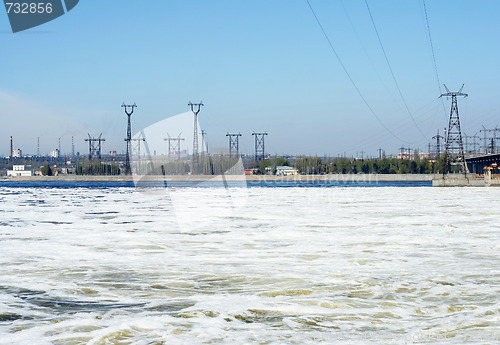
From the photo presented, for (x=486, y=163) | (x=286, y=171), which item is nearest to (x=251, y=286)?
(x=486, y=163)

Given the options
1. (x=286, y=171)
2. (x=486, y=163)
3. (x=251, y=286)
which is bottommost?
(x=251, y=286)

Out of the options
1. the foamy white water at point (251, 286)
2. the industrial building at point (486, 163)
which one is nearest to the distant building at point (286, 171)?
the industrial building at point (486, 163)

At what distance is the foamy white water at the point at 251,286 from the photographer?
18.3 feet

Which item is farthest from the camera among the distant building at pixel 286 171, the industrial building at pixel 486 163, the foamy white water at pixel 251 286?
the distant building at pixel 286 171

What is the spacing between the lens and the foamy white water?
18.3 ft

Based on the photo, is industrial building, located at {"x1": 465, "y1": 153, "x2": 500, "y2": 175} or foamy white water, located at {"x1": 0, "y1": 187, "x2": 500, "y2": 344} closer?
foamy white water, located at {"x1": 0, "y1": 187, "x2": 500, "y2": 344}

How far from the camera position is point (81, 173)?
18975 cm

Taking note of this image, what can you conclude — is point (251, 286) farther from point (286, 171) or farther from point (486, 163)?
point (286, 171)

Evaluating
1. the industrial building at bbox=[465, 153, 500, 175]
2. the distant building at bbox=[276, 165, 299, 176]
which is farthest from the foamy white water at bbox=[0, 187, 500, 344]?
the distant building at bbox=[276, 165, 299, 176]

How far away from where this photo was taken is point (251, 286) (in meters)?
7.71

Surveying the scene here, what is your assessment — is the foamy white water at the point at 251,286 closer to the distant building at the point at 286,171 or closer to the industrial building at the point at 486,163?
the industrial building at the point at 486,163

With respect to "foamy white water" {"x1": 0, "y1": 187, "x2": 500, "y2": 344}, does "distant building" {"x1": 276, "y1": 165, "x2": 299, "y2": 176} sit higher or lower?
higher

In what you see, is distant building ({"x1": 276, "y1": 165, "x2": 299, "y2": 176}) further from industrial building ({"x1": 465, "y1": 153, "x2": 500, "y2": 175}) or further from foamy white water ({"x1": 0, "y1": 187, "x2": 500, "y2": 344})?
foamy white water ({"x1": 0, "y1": 187, "x2": 500, "y2": 344})

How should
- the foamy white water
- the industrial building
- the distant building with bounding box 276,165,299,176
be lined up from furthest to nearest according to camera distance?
the distant building with bounding box 276,165,299,176
the industrial building
the foamy white water
